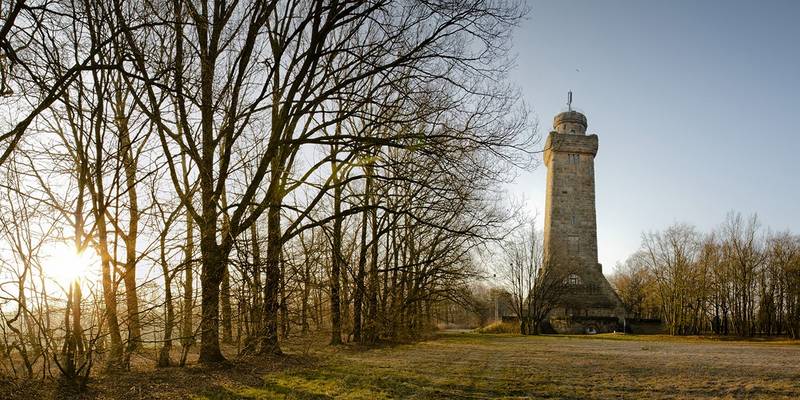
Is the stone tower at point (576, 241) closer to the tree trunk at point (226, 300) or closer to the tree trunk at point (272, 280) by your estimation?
the tree trunk at point (272, 280)

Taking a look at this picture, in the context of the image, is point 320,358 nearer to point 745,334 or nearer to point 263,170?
point 263,170

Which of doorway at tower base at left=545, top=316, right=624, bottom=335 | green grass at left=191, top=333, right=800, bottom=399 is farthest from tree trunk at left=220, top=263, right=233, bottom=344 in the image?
doorway at tower base at left=545, top=316, right=624, bottom=335

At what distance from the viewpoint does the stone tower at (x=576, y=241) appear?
43188 mm

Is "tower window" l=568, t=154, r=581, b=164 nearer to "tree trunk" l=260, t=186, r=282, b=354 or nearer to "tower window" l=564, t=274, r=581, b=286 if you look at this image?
"tower window" l=564, t=274, r=581, b=286

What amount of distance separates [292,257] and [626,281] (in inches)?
2825

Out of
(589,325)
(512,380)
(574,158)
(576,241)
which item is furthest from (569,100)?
(512,380)

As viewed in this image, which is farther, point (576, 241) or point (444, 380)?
point (576, 241)

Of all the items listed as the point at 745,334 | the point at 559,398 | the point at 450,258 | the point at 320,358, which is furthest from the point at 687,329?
the point at 559,398

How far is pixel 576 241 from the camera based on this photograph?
43.7 m

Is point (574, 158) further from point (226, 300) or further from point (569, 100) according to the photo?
point (226, 300)

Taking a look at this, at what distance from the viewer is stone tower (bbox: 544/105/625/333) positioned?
4319cm

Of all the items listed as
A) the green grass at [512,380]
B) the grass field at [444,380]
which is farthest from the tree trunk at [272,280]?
the green grass at [512,380]

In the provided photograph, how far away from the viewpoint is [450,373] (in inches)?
436

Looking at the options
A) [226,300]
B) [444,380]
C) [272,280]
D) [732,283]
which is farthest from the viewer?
[732,283]
